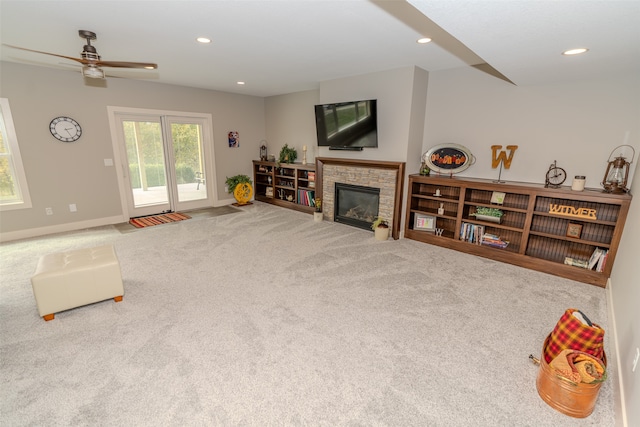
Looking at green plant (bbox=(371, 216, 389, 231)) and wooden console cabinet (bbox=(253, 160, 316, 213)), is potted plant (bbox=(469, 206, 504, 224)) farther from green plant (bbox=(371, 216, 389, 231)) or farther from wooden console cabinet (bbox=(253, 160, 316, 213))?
wooden console cabinet (bbox=(253, 160, 316, 213))

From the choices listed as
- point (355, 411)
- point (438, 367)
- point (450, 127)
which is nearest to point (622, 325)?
point (438, 367)

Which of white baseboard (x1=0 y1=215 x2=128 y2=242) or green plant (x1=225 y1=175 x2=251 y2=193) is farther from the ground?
green plant (x1=225 y1=175 x2=251 y2=193)

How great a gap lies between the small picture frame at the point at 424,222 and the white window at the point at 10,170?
5985mm

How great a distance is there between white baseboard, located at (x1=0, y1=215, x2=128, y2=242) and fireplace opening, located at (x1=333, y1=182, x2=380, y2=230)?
398 centimetres

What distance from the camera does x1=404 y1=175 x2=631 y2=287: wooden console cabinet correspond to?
3256mm

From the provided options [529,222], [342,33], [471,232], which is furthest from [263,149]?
[529,222]

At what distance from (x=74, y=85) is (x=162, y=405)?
204 inches

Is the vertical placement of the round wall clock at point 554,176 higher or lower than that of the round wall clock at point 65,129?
lower

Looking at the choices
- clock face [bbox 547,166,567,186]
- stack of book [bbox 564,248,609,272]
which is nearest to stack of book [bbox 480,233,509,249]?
stack of book [bbox 564,248,609,272]

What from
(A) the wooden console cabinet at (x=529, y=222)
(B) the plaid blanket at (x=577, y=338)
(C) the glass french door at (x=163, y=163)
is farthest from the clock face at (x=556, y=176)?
(C) the glass french door at (x=163, y=163)

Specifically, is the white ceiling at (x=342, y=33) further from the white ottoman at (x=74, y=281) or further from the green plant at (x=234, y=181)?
the green plant at (x=234, y=181)

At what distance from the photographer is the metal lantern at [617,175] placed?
3.15 metres

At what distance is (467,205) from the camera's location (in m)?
4.23

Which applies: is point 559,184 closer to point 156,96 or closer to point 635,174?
point 635,174
